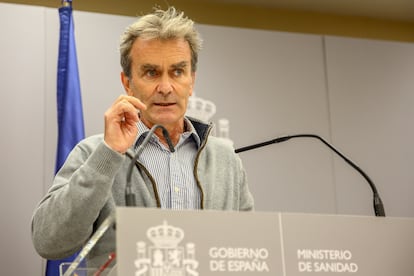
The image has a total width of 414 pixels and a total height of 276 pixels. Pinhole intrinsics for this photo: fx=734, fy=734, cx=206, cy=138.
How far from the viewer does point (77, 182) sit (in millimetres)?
1604

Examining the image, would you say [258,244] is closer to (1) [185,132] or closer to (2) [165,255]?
(2) [165,255]

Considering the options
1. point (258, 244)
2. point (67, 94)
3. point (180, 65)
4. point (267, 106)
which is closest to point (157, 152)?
point (180, 65)

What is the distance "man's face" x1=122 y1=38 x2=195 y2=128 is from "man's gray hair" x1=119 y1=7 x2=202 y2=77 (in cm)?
2

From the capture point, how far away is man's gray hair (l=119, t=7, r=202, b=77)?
2.10 meters

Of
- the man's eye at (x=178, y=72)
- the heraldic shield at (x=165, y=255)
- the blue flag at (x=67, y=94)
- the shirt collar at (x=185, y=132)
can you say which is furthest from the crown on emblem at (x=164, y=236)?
the blue flag at (x=67, y=94)

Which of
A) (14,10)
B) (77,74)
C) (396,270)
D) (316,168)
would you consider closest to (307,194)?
(316,168)

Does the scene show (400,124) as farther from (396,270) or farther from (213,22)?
(396,270)

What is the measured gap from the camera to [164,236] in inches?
49.1

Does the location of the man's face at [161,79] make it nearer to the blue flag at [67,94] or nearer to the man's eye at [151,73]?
the man's eye at [151,73]

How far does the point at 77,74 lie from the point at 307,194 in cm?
136

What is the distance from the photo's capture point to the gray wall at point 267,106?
10.9 ft

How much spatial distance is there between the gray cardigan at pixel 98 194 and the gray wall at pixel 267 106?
139cm

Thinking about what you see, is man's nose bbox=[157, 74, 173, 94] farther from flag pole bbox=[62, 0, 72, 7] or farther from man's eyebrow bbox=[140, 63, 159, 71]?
flag pole bbox=[62, 0, 72, 7]

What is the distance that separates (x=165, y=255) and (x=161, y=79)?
0.92 metres
